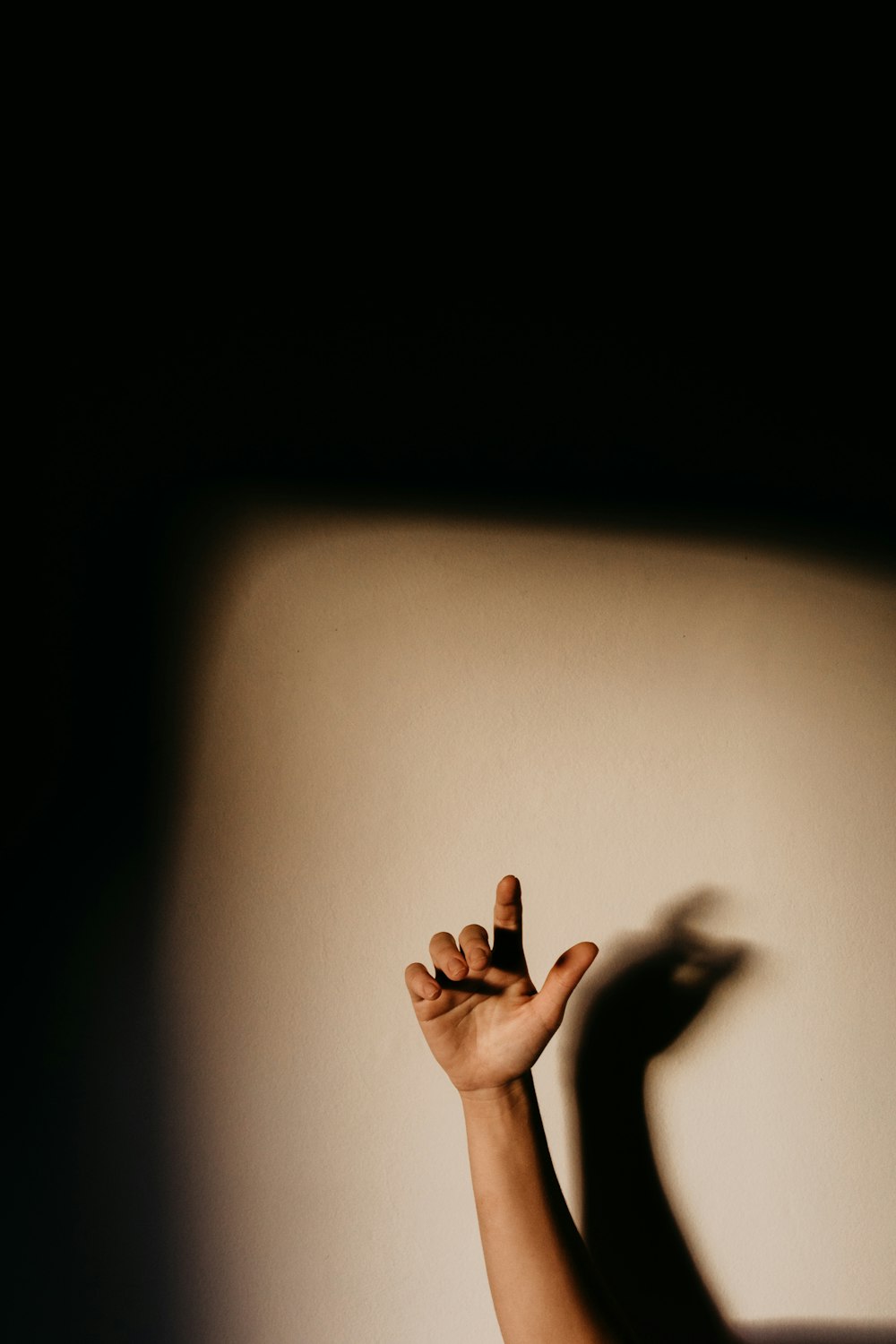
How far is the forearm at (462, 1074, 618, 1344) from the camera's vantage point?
2.06 feet

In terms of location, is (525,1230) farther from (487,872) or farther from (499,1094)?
(487,872)

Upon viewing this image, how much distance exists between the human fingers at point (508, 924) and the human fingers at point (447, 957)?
0.05 m

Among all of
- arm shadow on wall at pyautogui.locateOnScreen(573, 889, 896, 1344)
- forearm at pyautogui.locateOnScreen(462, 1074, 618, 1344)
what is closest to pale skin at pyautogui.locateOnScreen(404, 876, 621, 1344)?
forearm at pyautogui.locateOnScreen(462, 1074, 618, 1344)

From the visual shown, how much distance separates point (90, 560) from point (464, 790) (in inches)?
19.1

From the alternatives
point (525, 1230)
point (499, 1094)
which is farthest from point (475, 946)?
point (525, 1230)

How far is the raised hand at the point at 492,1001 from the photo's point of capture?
604 mm

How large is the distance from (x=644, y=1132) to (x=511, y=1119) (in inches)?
8.9

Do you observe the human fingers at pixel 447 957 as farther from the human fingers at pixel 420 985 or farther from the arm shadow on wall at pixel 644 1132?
the arm shadow on wall at pixel 644 1132

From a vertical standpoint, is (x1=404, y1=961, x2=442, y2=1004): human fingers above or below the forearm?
above

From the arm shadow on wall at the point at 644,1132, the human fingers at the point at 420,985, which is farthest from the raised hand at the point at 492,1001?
the arm shadow on wall at the point at 644,1132

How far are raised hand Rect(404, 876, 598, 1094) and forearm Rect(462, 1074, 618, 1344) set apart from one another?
0.14 ft

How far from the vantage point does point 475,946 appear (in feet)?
2.18

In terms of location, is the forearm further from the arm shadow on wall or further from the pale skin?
the arm shadow on wall

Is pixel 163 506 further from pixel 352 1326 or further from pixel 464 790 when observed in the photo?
pixel 352 1326
